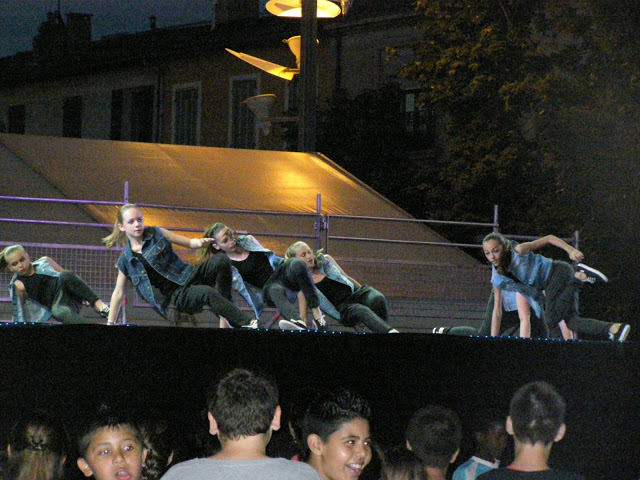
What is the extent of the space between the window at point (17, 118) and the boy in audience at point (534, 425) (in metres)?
28.3

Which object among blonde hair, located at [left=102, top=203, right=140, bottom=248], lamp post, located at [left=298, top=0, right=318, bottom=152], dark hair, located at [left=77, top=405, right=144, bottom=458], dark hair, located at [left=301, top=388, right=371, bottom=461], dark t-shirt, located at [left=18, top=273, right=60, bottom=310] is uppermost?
lamp post, located at [left=298, top=0, right=318, bottom=152]

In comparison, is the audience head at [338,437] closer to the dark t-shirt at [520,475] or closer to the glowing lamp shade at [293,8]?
the dark t-shirt at [520,475]

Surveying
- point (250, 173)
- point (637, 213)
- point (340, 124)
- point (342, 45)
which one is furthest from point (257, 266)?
point (342, 45)

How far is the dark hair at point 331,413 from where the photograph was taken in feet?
13.5

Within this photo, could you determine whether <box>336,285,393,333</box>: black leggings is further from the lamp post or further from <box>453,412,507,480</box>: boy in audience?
the lamp post

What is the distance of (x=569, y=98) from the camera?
17.4m

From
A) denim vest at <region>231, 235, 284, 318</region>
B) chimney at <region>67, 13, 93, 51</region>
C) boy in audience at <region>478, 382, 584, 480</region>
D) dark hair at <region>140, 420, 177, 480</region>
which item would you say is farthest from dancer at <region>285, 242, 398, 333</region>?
chimney at <region>67, 13, 93, 51</region>

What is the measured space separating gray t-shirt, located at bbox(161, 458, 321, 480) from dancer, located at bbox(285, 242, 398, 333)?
5.78 meters

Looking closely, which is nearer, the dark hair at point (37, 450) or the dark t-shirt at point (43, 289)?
the dark hair at point (37, 450)

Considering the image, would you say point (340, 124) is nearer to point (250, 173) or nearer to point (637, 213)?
point (637, 213)

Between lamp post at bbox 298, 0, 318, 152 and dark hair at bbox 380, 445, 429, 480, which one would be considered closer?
dark hair at bbox 380, 445, 429, 480

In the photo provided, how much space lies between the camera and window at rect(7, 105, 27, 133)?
102 ft

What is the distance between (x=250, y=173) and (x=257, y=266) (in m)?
3.98

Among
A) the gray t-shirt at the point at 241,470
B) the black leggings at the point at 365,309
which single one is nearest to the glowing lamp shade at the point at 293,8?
the black leggings at the point at 365,309
